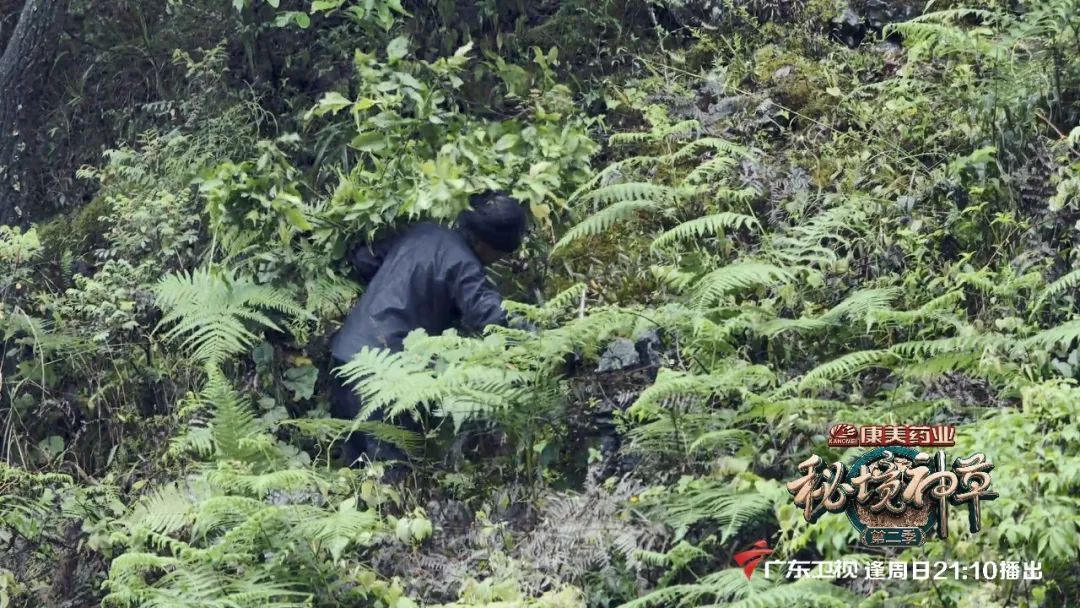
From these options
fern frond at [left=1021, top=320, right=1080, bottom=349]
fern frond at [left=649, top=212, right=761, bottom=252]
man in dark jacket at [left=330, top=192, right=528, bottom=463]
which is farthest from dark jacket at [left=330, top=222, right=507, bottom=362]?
fern frond at [left=1021, top=320, right=1080, bottom=349]

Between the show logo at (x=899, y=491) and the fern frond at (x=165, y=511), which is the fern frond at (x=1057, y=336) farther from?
the fern frond at (x=165, y=511)

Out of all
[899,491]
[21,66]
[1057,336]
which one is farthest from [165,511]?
[1057,336]

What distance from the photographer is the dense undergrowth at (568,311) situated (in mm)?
5707

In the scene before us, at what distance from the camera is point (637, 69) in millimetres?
9312

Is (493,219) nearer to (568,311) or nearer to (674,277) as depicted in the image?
(568,311)

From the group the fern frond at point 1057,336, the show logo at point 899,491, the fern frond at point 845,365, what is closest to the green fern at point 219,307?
the fern frond at point 845,365

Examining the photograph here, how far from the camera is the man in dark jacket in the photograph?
272 inches

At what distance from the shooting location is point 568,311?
7.30m

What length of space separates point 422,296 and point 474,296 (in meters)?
0.26

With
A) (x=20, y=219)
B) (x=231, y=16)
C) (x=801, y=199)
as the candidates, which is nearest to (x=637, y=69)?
(x=801, y=199)

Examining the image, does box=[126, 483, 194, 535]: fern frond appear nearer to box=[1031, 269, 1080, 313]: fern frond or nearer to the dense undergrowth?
the dense undergrowth

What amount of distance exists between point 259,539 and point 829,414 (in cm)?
234

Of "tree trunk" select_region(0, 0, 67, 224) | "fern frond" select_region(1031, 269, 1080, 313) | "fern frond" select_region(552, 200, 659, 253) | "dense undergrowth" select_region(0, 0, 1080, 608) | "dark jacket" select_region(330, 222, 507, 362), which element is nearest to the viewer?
"dense undergrowth" select_region(0, 0, 1080, 608)

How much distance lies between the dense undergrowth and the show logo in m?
0.08
